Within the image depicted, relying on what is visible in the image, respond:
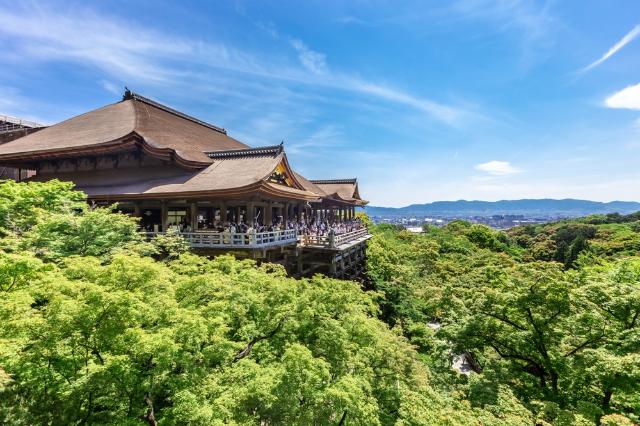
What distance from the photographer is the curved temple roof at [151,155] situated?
52.1ft

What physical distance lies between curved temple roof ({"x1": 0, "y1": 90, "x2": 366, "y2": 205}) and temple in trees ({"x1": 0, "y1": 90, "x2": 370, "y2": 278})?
66 millimetres

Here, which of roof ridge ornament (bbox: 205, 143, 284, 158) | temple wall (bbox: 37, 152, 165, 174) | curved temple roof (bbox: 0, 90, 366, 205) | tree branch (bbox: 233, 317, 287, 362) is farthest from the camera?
temple wall (bbox: 37, 152, 165, 174)

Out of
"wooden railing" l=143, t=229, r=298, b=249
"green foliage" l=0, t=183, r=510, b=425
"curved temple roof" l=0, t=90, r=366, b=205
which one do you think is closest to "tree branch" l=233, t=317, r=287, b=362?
"green foliage" l=0, t=183, r=510, b=425

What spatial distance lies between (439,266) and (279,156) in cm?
2266

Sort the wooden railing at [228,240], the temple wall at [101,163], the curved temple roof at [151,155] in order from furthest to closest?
1. the temple wall at [101,163]
2. the curved temple roof at [151,155]
3. the wooden railing at [228,240]

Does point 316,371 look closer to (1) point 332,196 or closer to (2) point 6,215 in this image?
(2) point 6,215

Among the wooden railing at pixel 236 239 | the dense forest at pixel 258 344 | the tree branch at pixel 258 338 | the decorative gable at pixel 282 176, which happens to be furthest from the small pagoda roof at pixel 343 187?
the tree branch at pixel 258 338

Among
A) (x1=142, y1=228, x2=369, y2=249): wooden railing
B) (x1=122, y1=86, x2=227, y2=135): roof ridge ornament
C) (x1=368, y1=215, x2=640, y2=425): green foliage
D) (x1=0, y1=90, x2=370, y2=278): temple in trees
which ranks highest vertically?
(x1=122, y1=86, x2=227, y2=135): roof ridge ornament

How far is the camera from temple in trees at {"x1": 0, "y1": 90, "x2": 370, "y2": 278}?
15.2 metres

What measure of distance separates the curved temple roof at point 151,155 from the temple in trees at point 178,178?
0.22ft

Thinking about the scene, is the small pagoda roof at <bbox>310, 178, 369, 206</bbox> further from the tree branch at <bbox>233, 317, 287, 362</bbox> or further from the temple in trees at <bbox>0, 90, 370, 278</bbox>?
the tree branch at <bbox>233, 317, 287, 362</bbox>

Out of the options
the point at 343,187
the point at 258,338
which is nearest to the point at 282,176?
the point at 258,338

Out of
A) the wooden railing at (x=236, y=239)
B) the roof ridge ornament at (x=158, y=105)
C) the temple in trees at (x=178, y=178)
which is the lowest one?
the wooden railing at (x=236, y=239)

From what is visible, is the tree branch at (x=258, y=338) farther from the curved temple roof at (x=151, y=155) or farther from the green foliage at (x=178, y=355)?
the curved temple roof at (x=151, y=155)
